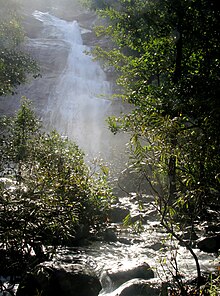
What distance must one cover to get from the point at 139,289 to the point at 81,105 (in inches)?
1657

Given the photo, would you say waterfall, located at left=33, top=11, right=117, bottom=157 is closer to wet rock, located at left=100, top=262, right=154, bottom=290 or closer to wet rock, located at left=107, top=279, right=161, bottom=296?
wet rock, located at left=100, top=262, right=154, bottom=290

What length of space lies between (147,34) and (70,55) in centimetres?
4676

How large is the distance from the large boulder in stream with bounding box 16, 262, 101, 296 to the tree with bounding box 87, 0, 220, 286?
2469mm

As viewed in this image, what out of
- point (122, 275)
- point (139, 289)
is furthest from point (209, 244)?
point (139, 289)

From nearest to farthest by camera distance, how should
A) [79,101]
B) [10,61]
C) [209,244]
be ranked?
[209,244] < [10,61] < [79,101]

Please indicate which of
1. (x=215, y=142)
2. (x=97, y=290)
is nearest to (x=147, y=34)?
(x=215, y=142)

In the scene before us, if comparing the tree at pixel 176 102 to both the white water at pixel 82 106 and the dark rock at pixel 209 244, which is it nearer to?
the dark rock at pixel 209 244

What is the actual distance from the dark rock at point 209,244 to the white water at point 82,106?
1152 inches

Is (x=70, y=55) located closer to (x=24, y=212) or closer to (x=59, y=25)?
(x=59, y=25)

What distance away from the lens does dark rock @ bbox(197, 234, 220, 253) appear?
10953mm

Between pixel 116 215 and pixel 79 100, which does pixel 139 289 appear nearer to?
pixel 116 215

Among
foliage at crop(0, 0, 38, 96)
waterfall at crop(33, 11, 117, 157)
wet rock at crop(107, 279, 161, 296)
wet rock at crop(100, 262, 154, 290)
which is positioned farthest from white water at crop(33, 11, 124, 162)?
wet rock at crop(107, 279, 161, 296)

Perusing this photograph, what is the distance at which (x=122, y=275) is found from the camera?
858 cm

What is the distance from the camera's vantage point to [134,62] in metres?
10.3
